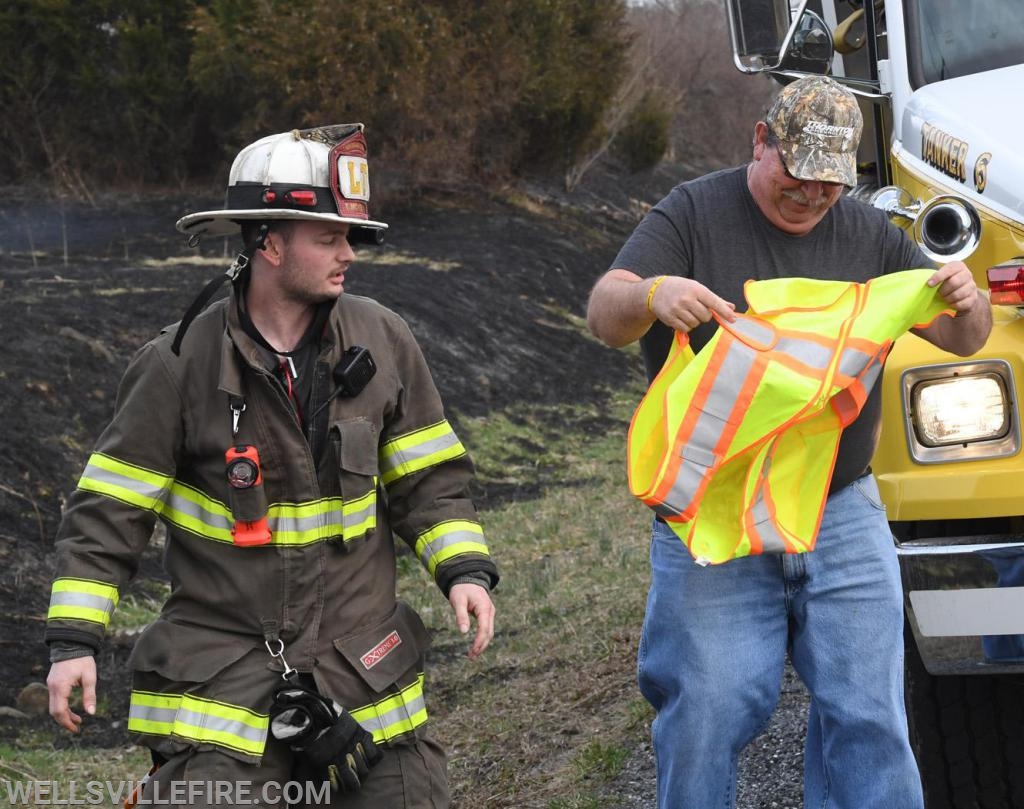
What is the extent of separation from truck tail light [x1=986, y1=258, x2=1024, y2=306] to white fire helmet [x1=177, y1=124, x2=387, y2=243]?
1.62m

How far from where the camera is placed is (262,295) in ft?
10.9

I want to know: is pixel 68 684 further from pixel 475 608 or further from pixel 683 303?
pixel 683 303

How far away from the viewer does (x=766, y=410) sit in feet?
10.7

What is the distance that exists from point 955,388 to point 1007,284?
0.31 m

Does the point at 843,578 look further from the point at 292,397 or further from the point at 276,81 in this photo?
the point at 276,81

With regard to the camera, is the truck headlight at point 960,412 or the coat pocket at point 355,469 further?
the truck headlight at point 960,412

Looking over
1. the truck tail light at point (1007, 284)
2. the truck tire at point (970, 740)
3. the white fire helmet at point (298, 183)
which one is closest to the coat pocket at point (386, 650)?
the white fire helmet at point (298, 183)

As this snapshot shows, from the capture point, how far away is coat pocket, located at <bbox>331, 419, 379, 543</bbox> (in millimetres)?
3213

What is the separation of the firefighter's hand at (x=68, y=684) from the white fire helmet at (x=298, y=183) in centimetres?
98

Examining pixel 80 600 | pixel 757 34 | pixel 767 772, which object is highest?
pixel 757 34

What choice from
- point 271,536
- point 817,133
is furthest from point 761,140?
point 271,536

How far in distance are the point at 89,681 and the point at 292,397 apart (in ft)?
2.36

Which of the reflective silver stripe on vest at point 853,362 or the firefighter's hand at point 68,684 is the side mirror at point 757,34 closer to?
the reflective silver stripe on vest at point 853,362

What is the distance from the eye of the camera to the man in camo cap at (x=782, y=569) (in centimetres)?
333
